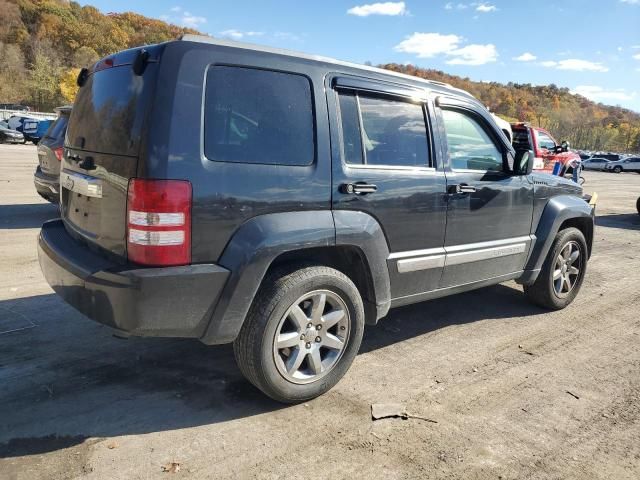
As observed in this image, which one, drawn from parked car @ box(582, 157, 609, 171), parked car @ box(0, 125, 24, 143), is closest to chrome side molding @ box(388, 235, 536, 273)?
parked car @ box(0, 125, 24, 143)

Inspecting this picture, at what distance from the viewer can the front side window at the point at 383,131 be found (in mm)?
3215

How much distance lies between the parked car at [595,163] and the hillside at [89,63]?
19.6 metres

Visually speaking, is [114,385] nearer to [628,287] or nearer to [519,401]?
[519,401]

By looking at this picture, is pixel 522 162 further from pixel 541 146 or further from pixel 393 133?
pixel 541 146

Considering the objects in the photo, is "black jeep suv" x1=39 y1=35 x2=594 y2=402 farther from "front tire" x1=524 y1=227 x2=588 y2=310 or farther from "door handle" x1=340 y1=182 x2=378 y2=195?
"front tire" x1=524 y1=227 x2=588 y2=310

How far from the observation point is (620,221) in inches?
477

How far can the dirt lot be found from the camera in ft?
8.32

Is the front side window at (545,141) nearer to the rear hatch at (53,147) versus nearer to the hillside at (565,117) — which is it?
the rear hatch at (53,147)

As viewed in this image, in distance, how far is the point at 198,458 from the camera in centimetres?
254

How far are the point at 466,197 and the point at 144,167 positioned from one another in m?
2.41

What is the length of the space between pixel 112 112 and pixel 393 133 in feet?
5.91

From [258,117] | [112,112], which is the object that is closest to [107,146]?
[112,112]

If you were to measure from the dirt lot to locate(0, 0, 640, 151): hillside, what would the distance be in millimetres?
59037

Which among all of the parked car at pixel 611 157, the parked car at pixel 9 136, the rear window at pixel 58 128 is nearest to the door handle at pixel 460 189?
the rear window at pixel 58 128
